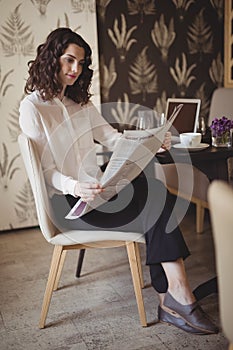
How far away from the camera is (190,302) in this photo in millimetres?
1712

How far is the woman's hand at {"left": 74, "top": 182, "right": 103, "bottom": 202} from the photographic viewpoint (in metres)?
1.58

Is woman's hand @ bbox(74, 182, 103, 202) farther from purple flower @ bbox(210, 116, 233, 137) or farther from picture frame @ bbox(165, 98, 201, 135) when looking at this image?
picture frame @ bbox(165, 98, 201, 135)

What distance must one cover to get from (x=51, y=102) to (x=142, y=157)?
18.8 inches

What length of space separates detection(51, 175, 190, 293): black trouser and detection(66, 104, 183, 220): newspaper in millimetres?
47

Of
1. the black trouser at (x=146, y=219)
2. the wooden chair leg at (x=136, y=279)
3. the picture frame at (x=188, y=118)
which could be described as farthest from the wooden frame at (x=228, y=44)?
the wooden chair leg at (x=136, y=279)

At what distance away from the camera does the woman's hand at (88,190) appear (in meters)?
1.58

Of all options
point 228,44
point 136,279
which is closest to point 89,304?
point 136,279

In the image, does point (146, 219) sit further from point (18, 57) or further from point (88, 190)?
point (18, 57)

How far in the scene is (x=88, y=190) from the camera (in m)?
1.58

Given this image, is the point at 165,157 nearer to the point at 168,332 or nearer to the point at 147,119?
the point at 147,119

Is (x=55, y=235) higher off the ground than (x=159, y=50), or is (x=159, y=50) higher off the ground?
(x=159, y=50)

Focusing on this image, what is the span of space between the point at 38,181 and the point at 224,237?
0.92 m

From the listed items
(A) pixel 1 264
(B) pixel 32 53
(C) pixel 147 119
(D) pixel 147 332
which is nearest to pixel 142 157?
(C) pixel 147 119

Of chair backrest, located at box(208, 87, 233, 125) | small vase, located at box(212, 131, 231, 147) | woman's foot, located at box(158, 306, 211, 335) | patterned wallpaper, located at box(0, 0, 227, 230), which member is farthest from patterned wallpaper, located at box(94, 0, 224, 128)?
woman's foot, located at box(158, 306, 211, 335)
